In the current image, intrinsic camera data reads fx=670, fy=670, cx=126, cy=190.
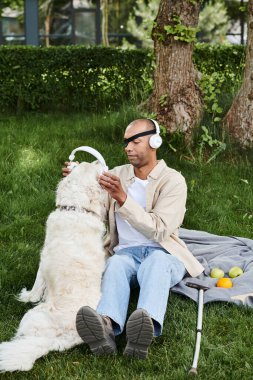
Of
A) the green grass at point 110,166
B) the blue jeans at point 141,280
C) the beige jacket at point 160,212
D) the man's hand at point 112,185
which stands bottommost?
the green grass at point 110,166

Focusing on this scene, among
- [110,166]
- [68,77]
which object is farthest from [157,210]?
A: [68,77]

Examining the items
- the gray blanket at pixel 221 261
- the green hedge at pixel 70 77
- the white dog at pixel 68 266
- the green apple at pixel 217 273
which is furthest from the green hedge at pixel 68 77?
the white dog at pixel 68 266

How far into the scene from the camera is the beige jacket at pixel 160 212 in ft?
15.2

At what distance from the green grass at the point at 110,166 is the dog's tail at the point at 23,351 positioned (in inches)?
6.6

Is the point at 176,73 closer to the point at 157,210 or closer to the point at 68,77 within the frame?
the point at 68,77

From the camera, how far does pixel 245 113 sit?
876 cm

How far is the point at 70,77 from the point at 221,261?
19.4ft

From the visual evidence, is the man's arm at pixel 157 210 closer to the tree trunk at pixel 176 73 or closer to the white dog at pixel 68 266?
the white dog at pixel 68 266

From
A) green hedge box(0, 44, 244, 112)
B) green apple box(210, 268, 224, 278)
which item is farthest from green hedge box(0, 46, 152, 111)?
green apple box(210, 268, 224, 278)

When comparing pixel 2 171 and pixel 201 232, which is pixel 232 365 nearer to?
pixel 201 232

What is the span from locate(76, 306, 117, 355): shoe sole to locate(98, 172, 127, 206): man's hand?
868mm

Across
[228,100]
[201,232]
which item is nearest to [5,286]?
[201,232]

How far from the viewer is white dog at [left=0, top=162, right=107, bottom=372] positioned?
4.12 meters

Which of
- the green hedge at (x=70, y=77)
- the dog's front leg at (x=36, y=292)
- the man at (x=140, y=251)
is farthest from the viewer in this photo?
the green hedge at (x=70, y=77)
